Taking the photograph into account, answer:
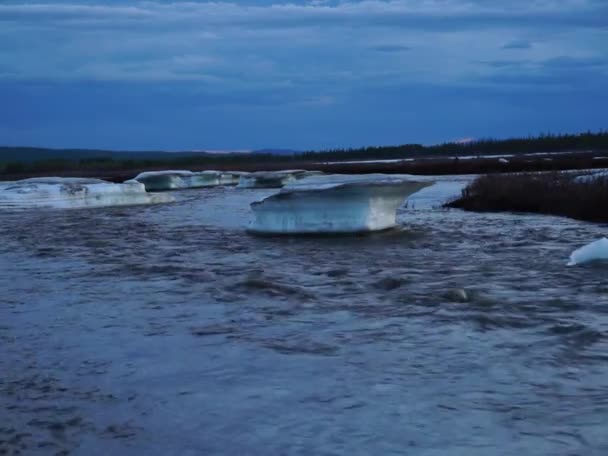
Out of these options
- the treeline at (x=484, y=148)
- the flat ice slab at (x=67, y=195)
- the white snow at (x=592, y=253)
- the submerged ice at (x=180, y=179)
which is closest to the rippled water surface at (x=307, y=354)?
the white snow at (x=592, y=253)

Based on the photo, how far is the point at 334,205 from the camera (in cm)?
1213

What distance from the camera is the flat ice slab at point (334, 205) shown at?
463 inches

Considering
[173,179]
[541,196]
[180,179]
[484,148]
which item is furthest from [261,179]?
[484,148]

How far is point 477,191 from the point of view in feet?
62.5

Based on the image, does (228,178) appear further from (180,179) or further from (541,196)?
(541,196)

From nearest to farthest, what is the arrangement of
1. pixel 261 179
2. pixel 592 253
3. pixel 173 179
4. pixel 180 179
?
pixel 592 253 → pixel 261 179 → pixel 173 179 → pixel 180 179

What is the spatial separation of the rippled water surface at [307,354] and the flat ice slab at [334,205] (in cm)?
182

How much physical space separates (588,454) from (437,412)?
0.75 metres

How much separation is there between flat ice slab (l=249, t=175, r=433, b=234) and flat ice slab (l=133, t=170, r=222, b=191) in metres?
21.8

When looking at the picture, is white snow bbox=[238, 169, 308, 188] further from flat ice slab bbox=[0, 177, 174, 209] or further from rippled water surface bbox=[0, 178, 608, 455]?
rippled water surface bbox=[0, 178, 608, 455]

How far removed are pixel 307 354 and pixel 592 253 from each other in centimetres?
434

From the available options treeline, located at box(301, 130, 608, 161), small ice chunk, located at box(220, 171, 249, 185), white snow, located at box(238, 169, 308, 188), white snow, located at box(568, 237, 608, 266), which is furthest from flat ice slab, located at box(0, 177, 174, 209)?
treeline, located at box(301, 130, 608, 161)

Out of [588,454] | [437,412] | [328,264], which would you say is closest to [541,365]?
[437,412]

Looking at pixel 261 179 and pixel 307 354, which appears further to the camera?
pixel 261 179
